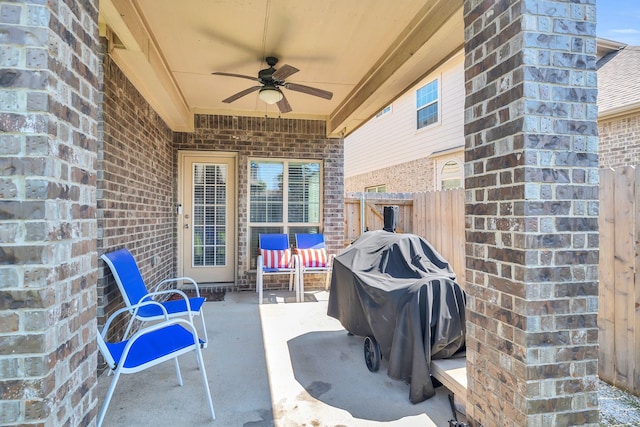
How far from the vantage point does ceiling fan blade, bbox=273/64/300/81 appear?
10.6ft

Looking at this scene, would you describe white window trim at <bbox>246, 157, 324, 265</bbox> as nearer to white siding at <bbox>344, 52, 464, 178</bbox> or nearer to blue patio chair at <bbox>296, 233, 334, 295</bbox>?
blue patio chair at <bbox>296, 233, 334, 295</bbox>

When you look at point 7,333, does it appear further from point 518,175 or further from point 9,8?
point 518,175

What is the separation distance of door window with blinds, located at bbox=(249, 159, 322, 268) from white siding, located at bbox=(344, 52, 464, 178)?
1941 mm

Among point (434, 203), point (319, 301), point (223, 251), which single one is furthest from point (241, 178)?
point (434, 203)

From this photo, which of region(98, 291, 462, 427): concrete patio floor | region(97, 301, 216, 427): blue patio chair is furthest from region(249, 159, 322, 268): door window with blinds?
region(97, 301, 216, 427): blue patio chair

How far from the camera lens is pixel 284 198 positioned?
577cm

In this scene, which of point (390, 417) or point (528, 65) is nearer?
point (528, 65)

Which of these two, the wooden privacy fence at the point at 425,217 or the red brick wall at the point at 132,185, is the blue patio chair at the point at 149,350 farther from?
the wooden privacy fence at the point at 425,217

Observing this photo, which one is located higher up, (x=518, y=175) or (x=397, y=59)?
(x=397, y=59)

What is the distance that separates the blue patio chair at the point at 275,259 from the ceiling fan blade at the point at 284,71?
8.47 ft

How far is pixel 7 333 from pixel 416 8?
308 centimetres

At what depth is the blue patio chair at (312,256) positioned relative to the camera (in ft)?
16.9

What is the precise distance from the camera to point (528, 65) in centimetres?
151

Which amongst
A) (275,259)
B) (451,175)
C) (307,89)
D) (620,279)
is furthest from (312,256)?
(451,175)
